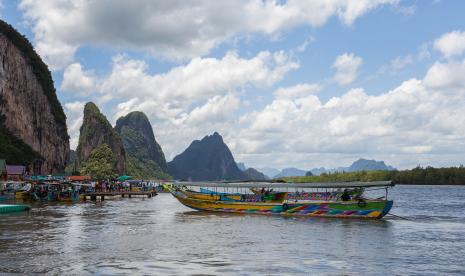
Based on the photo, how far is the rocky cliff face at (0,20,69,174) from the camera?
379 ft

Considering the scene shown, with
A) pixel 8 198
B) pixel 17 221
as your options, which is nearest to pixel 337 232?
pixel 17 221

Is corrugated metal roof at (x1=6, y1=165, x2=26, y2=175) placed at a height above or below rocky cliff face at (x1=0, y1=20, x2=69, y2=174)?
below

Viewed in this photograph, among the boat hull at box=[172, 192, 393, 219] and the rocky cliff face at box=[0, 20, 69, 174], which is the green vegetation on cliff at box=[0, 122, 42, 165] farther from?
the boat hull at box=[172, 192, 393, 219]

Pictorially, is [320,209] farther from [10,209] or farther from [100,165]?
[100,165]

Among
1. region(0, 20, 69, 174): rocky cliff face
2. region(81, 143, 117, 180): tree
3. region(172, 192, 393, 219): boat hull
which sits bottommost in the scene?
region(172, 192, 393, 219): boat hull

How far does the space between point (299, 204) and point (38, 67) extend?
399ft

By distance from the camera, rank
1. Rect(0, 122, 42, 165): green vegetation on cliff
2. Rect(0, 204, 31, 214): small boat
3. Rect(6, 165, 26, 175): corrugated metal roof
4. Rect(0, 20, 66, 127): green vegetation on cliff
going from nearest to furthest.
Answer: Rect(0, 204, 31, 214): small boat, Rect(6, 165, 26, 175): corrugated metal roof, Rect(0, 122, 42, 165): green vegetation on cliff, Rect(0, 20, 66, 127): green vegetation on cliff

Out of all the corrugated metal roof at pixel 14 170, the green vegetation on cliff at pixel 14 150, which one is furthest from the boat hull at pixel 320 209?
the green vegetation on cliff at pixel 14 150

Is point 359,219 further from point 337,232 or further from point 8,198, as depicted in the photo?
point 8,198

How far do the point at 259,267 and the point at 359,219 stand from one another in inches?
948

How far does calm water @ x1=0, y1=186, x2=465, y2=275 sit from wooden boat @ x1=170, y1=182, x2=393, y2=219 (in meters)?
2.40

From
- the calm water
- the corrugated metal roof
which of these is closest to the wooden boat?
the calm water

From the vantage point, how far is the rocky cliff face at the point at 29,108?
115625 mm

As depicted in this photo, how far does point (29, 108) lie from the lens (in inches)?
5049
